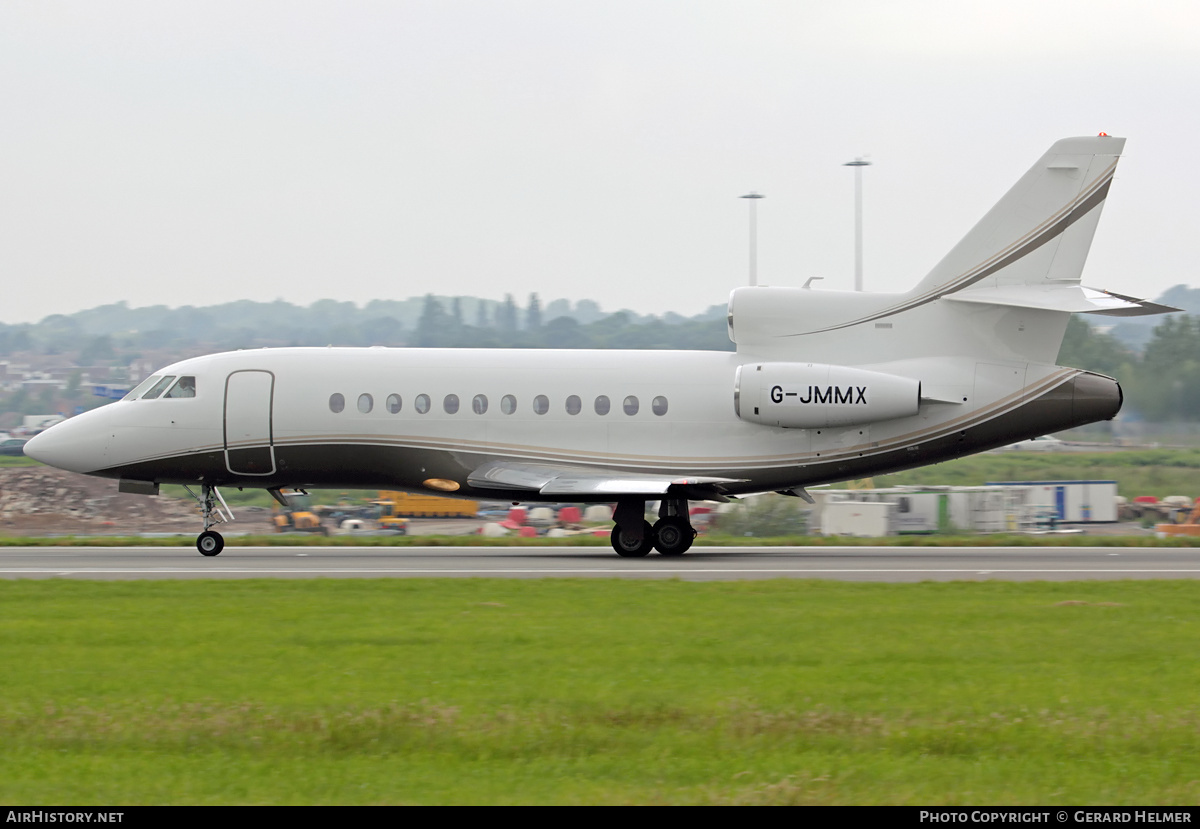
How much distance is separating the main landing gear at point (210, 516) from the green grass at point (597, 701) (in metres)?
9.64

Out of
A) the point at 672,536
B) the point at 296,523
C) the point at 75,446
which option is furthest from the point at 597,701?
the point at 296,523

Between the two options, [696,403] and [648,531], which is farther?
[648,531]

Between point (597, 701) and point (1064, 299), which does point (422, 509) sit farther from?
point (597, 701)

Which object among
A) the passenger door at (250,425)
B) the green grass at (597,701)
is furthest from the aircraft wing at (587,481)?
the green grass at (597,701)

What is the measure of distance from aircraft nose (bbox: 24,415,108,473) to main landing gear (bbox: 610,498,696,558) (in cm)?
1062

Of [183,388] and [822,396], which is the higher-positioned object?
[183,388]

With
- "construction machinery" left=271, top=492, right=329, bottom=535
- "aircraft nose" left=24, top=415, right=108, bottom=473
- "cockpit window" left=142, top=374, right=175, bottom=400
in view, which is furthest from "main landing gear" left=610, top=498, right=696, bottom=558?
"construction machinery" left=271, top=492, right=329, bottom=535

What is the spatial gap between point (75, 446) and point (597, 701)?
1997 centimetres

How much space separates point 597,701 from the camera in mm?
10305

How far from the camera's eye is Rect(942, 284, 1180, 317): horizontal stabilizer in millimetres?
24828

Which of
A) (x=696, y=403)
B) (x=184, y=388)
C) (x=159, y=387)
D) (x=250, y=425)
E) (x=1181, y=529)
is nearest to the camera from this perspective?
(x=696, y=403)

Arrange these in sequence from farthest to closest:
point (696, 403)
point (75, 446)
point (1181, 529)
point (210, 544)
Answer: point (1181, 529) < point (75, 446) < point (696, 403) < point (210, 544)

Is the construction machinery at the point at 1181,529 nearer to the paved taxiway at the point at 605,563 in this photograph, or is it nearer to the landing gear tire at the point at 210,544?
the paved taxiway at the point at 605,563

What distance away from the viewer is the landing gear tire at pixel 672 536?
2644 centimetres
